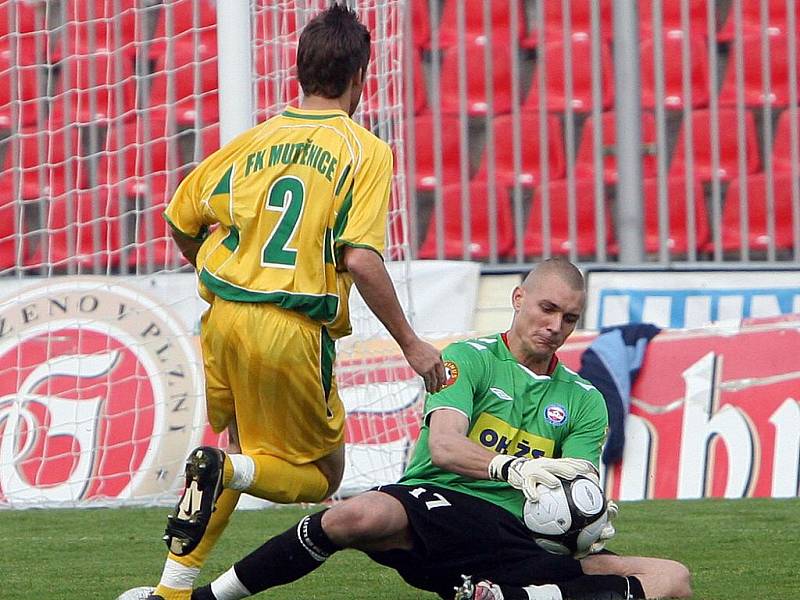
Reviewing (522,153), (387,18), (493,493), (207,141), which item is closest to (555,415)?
(493,493)

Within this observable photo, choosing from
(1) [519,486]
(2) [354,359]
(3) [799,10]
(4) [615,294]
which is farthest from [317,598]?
(3) [799,10]

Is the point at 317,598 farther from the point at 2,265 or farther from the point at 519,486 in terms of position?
the point at 2,265

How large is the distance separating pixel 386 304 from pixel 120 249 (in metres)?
4.88

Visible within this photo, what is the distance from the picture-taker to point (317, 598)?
4.27m

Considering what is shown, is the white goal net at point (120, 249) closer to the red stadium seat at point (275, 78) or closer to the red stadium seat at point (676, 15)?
the red stadium seat at point (275, 78)

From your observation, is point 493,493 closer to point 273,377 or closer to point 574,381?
point 574,381

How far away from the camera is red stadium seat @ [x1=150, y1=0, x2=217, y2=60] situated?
8164mm

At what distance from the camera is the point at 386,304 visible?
376 centimetres

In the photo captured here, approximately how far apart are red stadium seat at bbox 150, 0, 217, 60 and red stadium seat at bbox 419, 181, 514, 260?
1.79 m

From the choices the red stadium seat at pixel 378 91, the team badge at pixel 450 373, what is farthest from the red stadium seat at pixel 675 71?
the team badge at pixel 450 373

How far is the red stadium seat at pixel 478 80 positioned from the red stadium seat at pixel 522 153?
10 centimetres

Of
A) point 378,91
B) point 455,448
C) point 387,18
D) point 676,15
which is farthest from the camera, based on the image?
point 676,15

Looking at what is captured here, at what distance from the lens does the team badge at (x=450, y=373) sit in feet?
12.8

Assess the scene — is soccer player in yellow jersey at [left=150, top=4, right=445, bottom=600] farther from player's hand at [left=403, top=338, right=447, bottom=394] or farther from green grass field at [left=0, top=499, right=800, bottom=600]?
green grass field at [left=0, top=499, right=800, bottom=600]
